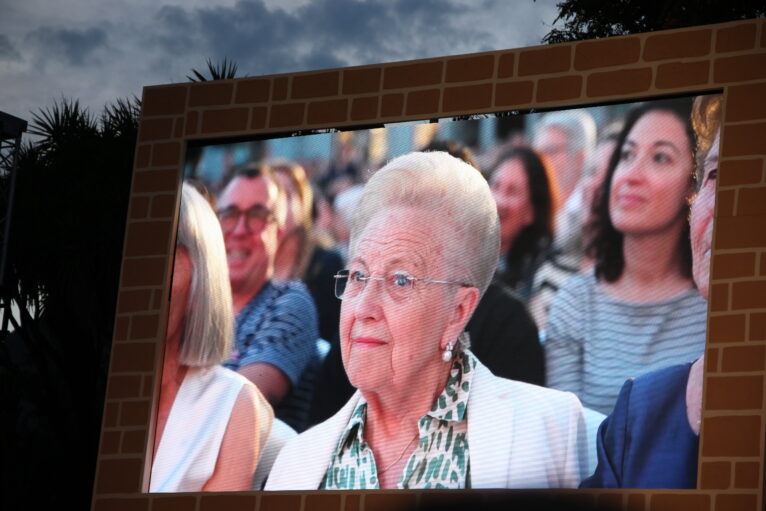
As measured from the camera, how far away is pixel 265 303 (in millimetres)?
7668

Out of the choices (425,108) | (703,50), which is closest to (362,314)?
(425,108)

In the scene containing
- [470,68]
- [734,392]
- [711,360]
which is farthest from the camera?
[470,68]

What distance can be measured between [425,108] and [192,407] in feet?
7.13

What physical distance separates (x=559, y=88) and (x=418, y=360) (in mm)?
1667

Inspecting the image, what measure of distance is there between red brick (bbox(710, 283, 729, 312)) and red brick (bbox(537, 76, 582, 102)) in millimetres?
1316

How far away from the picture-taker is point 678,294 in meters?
6.70

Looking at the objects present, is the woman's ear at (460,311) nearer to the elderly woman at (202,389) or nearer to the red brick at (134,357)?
the elderly woman at (202,389)

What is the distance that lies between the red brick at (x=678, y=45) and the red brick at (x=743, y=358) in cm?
157

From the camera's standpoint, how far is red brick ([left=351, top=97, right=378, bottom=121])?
301 inches

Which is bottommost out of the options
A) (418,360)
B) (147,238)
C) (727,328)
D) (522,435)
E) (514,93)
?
(522,435)

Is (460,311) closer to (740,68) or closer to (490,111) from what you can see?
(490,111)

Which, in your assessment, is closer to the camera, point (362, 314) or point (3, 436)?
point (362, 314)

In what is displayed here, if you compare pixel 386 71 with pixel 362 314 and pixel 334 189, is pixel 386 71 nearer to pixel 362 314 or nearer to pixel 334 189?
pixel 334 189

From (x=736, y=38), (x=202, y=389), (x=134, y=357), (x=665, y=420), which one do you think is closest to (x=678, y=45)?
(x=736, y=38)
